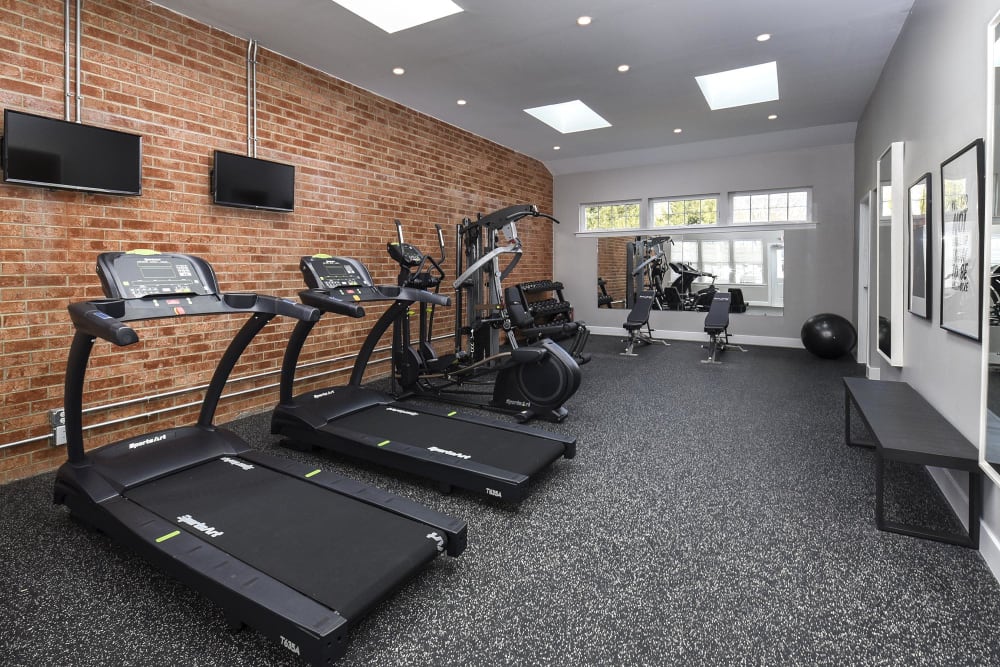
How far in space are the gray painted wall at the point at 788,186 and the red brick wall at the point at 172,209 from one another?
4.41 metres

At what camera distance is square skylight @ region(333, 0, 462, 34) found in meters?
3.83

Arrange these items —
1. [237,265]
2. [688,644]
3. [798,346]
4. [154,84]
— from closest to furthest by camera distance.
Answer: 1. [688,644]
2. [154,84]
3. [237,265]
4. [798,346]

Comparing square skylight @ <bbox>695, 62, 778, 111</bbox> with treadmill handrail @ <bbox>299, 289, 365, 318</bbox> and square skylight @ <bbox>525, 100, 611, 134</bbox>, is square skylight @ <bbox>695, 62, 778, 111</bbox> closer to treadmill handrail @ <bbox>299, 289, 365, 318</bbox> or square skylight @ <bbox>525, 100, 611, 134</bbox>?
square skylight @ <bbox>525, 100, 611, 134</bbox>

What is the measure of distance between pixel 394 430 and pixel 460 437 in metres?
0.45

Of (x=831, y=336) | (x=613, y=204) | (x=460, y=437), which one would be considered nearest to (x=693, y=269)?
(x=613, y=204)

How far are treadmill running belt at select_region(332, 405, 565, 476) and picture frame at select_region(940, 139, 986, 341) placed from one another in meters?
2.06

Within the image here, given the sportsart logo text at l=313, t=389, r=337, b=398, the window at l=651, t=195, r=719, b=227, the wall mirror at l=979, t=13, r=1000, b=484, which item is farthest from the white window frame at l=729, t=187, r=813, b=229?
the sportsart logo text at l=313, t=389, r=337, b=398

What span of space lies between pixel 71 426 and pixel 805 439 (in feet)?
14.3

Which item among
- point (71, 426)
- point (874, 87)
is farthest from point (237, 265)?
point (874, 87)

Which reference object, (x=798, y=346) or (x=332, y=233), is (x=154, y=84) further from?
(x=798, y=346)

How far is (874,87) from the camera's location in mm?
5398

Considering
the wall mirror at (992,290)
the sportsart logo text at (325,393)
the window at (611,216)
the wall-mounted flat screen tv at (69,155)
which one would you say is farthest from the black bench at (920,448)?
the window at (611,216)

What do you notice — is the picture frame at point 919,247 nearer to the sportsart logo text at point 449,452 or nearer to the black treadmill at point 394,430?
the black treadmill at point 394,430

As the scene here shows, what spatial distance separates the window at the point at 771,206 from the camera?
773 centimetres
